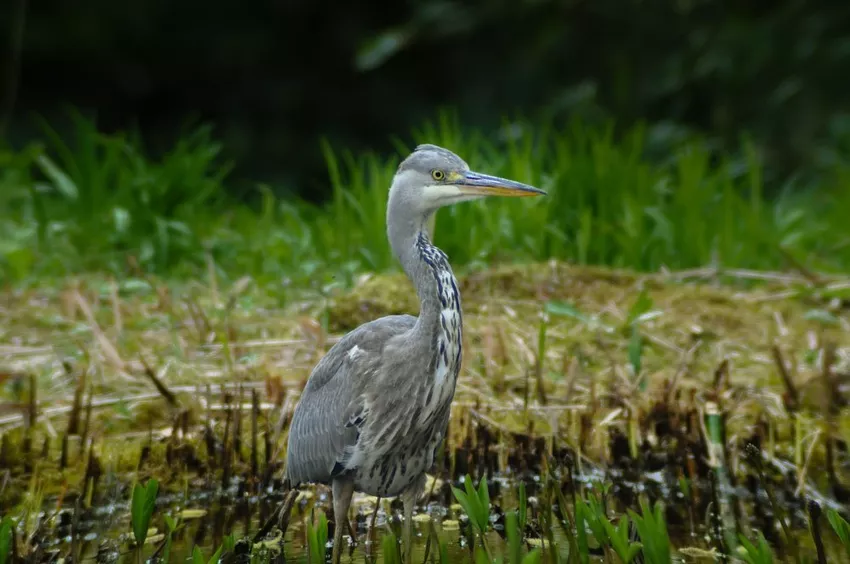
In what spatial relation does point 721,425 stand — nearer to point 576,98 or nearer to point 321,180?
point 576,98

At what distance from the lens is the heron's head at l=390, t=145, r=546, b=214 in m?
3.40

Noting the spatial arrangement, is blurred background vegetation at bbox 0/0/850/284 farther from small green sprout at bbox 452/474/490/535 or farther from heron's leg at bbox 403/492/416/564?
small green sprout at bbox 452/474/490/535

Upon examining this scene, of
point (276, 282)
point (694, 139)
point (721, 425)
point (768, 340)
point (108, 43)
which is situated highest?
point (108, 43)

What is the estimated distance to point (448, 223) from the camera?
5.92 metres

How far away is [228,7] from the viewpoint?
32.8 feet

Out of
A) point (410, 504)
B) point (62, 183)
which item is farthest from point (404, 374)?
point (62, 183)

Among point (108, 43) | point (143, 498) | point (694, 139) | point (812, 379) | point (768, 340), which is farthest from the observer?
point (108, 43)

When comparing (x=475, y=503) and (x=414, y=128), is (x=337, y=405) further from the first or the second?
(x=414, y=128)

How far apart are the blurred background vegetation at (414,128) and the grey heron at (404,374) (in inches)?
82.3

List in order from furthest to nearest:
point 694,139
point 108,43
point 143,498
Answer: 1. point 108,43
2. point 694,139
3. point 143,498

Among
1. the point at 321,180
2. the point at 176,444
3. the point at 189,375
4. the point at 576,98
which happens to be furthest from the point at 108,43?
the point at 176,444

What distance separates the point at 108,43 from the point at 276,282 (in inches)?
183

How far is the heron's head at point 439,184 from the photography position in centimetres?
340

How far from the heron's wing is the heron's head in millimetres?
417
